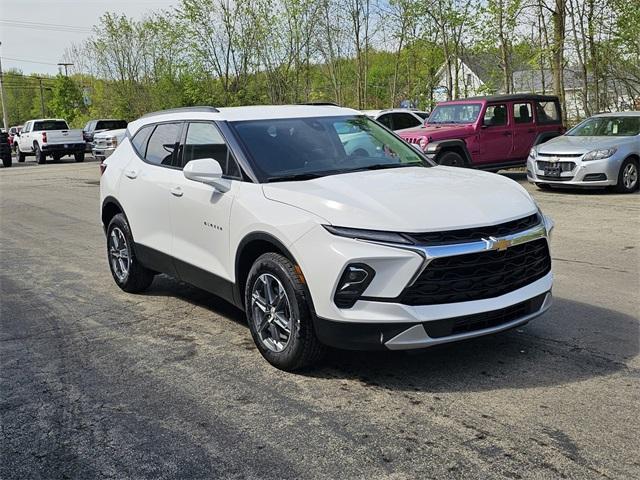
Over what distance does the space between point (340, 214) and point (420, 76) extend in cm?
2646

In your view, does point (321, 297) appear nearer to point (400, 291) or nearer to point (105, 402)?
point (400, 291)

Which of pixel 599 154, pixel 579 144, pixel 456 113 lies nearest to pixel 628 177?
pixel 599 154

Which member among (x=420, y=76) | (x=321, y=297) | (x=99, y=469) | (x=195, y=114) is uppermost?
(x=420, y=76)

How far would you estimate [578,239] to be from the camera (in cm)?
871

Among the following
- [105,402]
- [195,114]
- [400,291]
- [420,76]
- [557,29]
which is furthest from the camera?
[420,76]

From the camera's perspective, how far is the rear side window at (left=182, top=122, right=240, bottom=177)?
16.6 ft

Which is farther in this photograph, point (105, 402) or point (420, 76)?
point (420, 76)

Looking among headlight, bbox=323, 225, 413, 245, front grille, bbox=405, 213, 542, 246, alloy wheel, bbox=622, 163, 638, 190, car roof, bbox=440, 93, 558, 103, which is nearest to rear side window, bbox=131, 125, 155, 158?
headlight, bbox=323, 225, 413, 245

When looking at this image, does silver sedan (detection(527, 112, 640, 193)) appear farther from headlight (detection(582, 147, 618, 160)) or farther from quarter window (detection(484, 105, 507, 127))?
quarter window (detection(484, 105, 507, 127))

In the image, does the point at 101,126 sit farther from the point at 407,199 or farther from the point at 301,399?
the point at 301,399

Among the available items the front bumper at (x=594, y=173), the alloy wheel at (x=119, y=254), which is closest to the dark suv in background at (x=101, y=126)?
the front bumper at (x=594, y=173)

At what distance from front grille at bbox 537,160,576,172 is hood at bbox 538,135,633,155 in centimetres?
21

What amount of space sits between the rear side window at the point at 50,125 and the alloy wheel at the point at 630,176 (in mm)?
28465

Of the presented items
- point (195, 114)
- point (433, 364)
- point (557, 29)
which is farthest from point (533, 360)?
point (557, 29)
